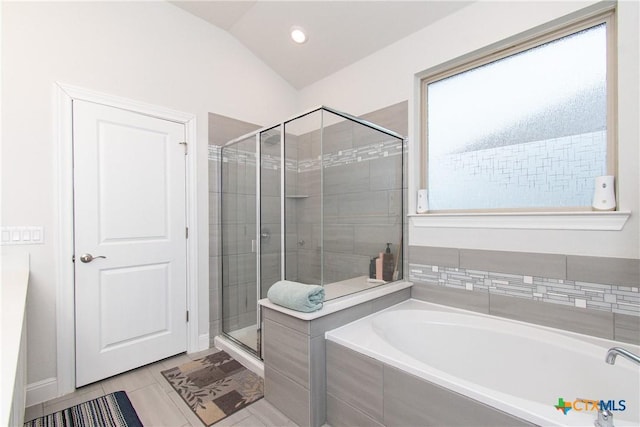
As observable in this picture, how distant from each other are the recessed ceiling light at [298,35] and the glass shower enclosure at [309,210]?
93cm

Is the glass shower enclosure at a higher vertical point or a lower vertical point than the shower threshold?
higher

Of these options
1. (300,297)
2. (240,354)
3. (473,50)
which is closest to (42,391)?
(240,354)

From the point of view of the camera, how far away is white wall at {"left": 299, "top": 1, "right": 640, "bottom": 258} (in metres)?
1.52

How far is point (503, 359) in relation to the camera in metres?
1.72

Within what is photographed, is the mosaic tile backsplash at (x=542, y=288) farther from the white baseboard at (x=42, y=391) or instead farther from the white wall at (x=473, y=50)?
the white baseboard at (x=42, y=391)

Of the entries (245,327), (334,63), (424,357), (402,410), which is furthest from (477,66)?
(245,327)

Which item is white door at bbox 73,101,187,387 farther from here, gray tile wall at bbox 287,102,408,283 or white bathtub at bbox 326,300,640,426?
white bathtub at bbox 326,300,640,426

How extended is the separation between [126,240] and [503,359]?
2687 mm

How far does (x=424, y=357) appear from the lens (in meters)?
1.91

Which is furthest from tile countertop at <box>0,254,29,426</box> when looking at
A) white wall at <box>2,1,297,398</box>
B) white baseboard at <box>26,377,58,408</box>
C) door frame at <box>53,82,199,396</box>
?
white baseboard at <box>26,377,58,408</box>

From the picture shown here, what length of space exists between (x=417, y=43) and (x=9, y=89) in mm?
2800

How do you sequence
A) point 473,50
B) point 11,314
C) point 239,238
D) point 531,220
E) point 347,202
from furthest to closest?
point 239,238, point 347,202, point 473,50, point 531,220, point 11,314

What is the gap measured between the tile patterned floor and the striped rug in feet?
0.15

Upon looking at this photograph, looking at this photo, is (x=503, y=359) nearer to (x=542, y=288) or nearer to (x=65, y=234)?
(x=542, y=288)
